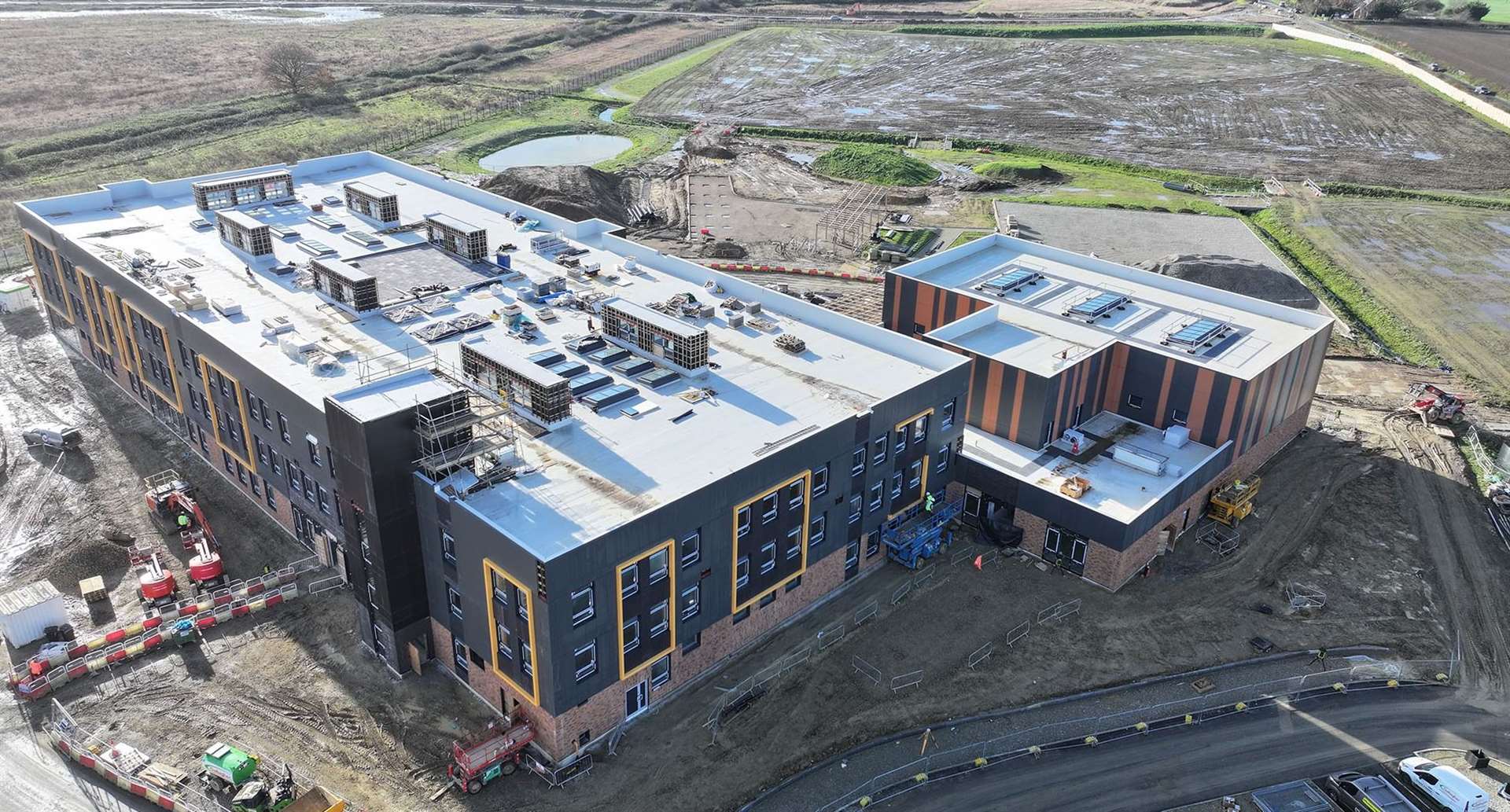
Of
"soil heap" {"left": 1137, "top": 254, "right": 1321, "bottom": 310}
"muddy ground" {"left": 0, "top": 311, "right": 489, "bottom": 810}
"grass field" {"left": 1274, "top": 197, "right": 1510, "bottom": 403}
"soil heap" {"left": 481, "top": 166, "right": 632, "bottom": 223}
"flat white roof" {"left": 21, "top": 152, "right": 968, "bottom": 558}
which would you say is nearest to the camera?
"muddy ground" {"left": 0, "top": 311, "right": 489, "bottom": 810}

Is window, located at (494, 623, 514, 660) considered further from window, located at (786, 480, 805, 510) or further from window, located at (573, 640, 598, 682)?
window, located at (786, 480, 805, 510)

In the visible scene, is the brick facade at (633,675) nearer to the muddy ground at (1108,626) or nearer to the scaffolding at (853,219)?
the muddy ground at (1108,626)

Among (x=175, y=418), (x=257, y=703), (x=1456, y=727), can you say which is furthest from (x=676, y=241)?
(x=1456, y=727)

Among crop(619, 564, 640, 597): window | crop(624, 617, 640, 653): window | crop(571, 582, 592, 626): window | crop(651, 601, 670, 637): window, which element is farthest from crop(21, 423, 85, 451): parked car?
crop(651, 601, 670, 637): window

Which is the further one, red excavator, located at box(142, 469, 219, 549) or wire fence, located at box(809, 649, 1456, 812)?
red excavator, located at box(142, 469, 219, 549)

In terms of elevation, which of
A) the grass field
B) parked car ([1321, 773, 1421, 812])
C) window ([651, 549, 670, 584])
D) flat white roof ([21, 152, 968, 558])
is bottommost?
parked car ([1321, 773, 1421, 812])
